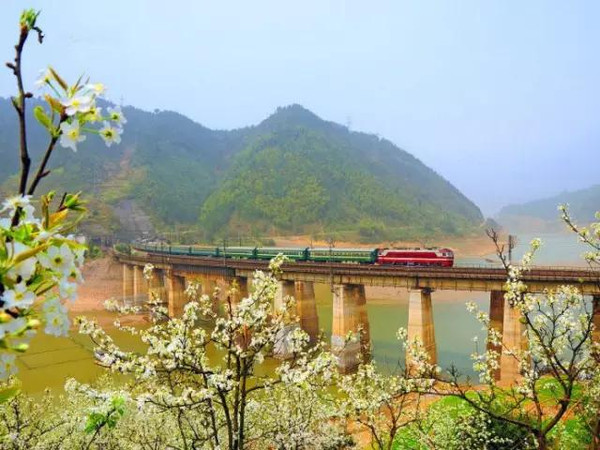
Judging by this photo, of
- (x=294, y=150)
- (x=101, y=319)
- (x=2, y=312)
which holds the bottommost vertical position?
(x=101, y=319)

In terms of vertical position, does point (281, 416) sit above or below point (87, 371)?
above

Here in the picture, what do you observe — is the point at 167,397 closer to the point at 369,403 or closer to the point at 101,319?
the point at 369,403

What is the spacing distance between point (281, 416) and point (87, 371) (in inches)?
1039

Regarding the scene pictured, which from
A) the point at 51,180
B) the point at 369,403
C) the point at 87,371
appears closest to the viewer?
the point at 369,403

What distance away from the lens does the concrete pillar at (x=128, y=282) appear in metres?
66.6

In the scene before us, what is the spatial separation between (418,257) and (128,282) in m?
47.5

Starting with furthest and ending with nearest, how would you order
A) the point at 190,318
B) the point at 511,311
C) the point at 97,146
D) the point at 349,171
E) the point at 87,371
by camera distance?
the point at 97,146 → the point at 349,171 → the point at 87,371 → the point at 511,311 → the point at 190,318

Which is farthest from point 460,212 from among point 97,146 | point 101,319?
point 101,319

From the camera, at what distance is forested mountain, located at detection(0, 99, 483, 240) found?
427 ft

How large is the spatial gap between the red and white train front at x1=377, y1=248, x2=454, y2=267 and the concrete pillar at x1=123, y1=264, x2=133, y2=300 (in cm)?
4350

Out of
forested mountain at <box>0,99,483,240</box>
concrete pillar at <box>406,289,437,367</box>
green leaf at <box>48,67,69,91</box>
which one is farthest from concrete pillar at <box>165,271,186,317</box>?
forested mountain at <box>0,99,483,240</box>

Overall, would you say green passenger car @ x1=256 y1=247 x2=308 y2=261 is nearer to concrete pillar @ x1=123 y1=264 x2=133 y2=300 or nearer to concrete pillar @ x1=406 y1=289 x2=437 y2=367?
concrete pillar @ x1=406 y1=289 x2=437 y2=367

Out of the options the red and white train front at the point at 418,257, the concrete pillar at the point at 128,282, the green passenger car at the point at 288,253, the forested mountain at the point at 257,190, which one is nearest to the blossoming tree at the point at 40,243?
the red and white train front at the point at 418,257

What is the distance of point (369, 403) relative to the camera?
13516 millimetres
